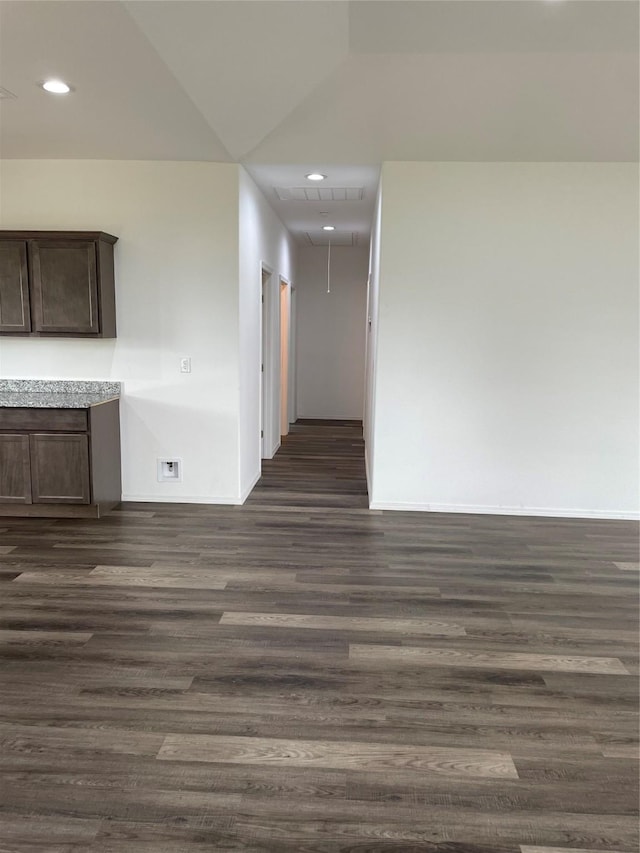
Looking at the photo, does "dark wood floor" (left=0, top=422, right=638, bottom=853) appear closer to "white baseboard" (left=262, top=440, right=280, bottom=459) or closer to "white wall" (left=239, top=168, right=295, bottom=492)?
"white wall" (left=239, top=168, right=295, bottom=492)

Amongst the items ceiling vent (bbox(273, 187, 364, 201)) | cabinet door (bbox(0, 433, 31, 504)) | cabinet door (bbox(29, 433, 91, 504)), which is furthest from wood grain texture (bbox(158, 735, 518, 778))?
ceiling vent (bbox(273, 187, 364, 201))

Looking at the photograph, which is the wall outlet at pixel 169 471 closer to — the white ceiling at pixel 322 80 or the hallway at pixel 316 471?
the hallway at pixel 316 471

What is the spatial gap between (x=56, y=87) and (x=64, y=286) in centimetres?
147

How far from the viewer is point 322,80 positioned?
3344 millimetres

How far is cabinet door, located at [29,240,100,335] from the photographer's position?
4.42 m

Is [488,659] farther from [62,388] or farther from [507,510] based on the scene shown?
[62,388]

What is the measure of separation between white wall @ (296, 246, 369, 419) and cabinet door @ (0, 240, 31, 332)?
548cm

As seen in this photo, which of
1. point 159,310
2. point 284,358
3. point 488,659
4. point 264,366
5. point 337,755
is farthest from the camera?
point 284,358

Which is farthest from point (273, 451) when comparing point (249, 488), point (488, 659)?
point (488, 659)

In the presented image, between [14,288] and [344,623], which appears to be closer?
[344,623]

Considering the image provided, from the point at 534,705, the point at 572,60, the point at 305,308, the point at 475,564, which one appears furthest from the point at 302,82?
the point at 305,308

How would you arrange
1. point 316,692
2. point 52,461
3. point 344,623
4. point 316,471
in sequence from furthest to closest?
1. point 316,471
2. point 52,461
3. point 344,623
4. point 316,692

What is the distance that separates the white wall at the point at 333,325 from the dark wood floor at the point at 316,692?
5.66m

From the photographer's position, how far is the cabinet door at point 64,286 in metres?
4.42
